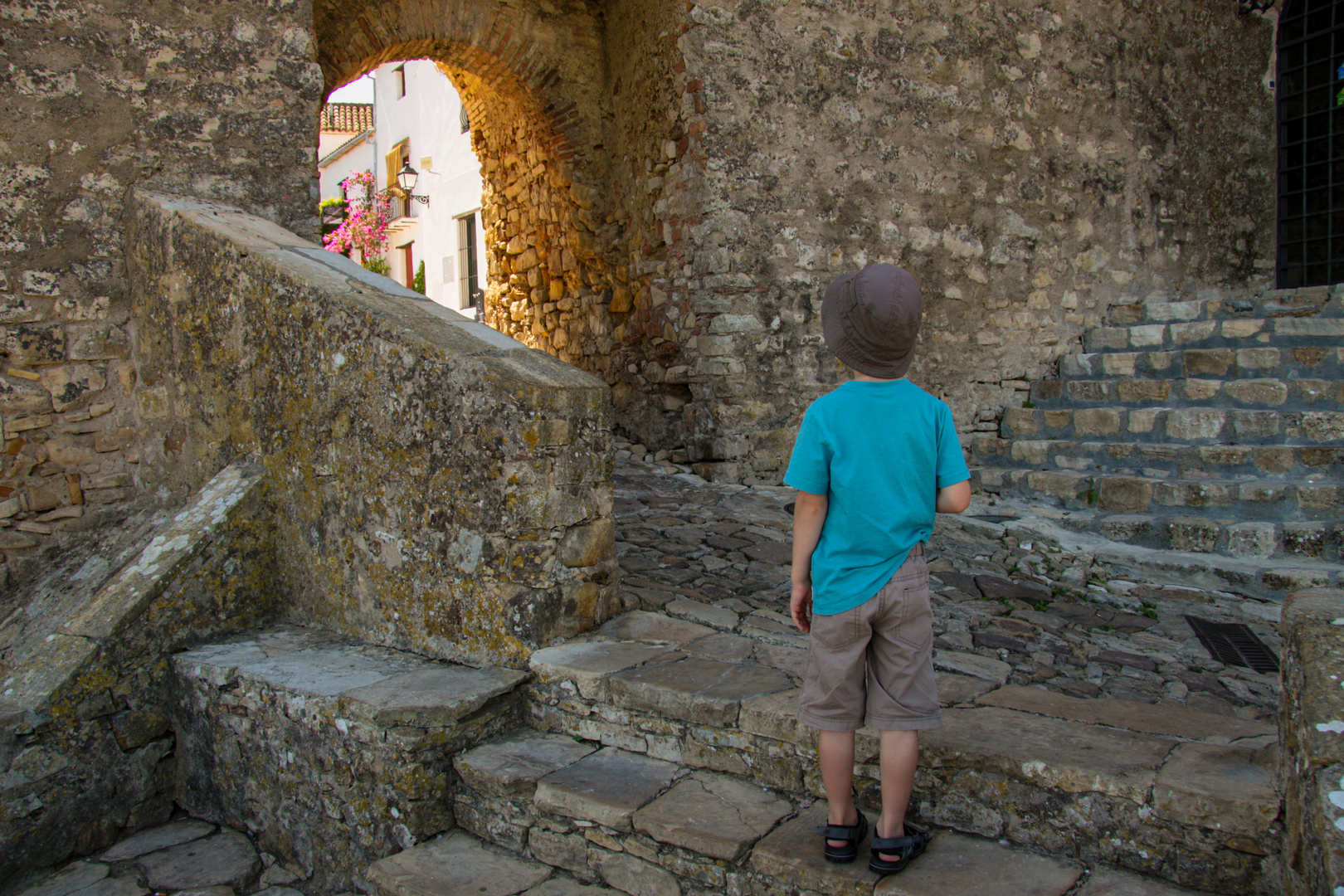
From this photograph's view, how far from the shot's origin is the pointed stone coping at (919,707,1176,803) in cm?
178

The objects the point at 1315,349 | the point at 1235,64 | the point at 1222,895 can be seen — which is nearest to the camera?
the point at 1222,895

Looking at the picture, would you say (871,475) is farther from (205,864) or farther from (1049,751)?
(205,864)

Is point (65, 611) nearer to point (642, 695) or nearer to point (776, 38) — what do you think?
point (642, 695)

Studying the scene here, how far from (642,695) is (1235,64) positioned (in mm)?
7454

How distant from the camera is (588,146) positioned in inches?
245

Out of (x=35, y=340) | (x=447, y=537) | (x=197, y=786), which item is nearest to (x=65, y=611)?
(x=197, y=786)

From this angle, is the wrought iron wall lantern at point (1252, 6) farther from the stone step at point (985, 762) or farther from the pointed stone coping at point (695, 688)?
the pointed stone coping at point (695, 688)

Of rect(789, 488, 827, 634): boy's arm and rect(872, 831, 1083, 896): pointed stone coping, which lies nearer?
rect(872, 831, 1083, 896): pointed stone coping

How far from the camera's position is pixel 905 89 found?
18.5 feet

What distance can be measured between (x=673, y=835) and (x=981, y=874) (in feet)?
2.12

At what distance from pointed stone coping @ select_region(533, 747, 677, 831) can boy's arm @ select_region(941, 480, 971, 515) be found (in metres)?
0.78

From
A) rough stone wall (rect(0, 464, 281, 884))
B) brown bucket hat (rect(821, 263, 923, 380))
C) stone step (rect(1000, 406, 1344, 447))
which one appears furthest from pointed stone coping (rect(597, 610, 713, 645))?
stone step (rect(1000, 406, 1344, 447))

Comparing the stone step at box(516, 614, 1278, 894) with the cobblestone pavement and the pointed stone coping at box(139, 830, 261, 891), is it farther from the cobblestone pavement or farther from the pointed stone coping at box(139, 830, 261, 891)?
the pointed stone coping at box(139, 830, 261, 891)

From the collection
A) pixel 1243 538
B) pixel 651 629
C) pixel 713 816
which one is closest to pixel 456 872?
pixel 713 816
